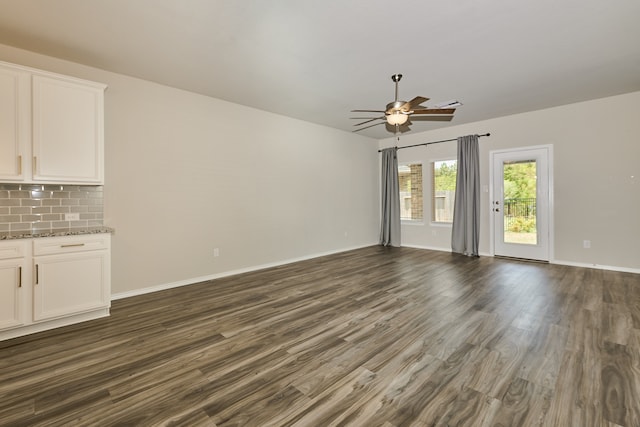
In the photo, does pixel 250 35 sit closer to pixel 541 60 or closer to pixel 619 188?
pixel 541 60

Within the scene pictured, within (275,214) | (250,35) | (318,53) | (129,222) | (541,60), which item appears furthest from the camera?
(275,214)

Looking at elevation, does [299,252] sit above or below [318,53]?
below

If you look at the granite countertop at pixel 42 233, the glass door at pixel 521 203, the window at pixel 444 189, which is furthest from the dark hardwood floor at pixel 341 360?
the window at pixel 444 189

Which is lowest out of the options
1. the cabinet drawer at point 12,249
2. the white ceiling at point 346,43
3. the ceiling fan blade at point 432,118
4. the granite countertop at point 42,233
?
the cabinet drawer at point 12,249

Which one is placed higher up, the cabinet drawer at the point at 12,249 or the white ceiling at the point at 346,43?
the white ceiling at the point at 346,43

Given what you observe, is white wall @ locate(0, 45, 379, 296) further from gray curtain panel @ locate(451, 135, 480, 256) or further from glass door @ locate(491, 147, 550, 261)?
glass door @ locate(491, 147, 550, 261)

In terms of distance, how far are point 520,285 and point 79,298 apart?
537cm

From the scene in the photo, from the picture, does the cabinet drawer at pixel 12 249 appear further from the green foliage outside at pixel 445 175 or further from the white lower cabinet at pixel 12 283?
the green foliage outside at pixel 445 175

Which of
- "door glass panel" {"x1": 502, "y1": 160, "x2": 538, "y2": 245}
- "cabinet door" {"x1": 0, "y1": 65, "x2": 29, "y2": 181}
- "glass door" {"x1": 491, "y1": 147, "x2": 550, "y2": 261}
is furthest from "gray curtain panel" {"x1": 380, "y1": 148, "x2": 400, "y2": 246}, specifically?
"cabinet door" {"x1": 0, "y1": 65, "x2": 29, "y2": 181}

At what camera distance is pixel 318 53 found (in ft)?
10.3

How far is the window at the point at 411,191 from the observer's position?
7.16 metres

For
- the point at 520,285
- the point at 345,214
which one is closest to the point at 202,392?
the point at 520,285

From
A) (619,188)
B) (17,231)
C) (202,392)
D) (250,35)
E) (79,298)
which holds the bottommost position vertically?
(202,392)

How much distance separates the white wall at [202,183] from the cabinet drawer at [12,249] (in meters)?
0.96
